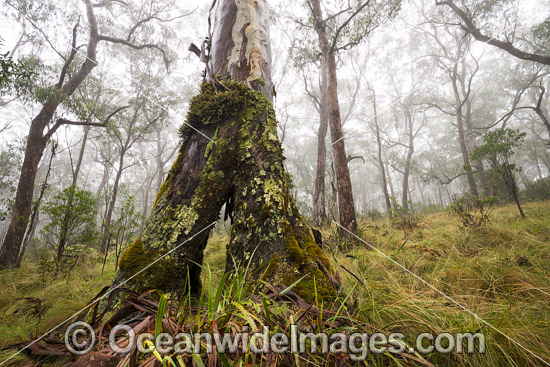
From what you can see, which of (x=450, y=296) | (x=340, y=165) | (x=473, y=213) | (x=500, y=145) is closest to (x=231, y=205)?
(x=450, y=296)

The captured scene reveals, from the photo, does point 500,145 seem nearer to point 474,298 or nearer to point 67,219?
point 474,298

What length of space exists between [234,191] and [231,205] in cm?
19

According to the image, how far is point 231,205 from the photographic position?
5.74 feet

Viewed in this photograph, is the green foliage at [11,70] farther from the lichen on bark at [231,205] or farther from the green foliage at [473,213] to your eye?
the green foliage at [473,213]

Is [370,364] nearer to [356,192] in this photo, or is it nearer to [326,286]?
[326,286]

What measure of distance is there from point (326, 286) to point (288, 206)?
21.9 inches

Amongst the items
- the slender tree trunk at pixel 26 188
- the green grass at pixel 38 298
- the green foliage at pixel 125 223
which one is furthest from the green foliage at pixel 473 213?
the slender tree trunk at pixel 26 188

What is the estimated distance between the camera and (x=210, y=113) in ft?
5.68

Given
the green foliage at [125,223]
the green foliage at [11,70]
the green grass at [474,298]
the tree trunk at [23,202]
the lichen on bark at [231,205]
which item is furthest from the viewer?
the tree trunk at [23,202]

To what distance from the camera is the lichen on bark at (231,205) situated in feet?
4.08

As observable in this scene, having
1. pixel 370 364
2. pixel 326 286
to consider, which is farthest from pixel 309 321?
pixel 326 286

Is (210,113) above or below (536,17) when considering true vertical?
below

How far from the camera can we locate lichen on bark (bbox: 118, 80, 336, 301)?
1244 mm

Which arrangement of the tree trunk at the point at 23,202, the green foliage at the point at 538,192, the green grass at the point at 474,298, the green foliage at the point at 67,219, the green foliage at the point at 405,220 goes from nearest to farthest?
the green grass at the point at 474,298 → the green foliage at the point at 67,219 → the tree trunk at the point at 23,202 → the green foliage at the point at 405,220 → the green foliage at the point at 538,192
